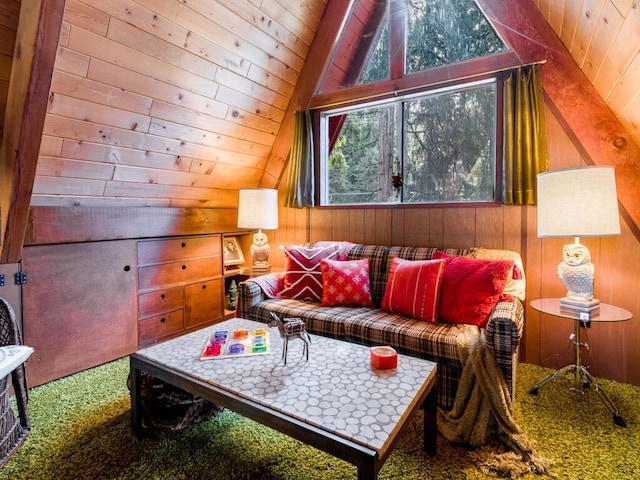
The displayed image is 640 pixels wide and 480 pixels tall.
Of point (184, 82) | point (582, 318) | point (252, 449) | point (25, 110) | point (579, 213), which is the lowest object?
point (252, 449)

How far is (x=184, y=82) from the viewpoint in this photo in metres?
2.43

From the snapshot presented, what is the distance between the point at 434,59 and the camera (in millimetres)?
2779

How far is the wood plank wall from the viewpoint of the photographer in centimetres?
225

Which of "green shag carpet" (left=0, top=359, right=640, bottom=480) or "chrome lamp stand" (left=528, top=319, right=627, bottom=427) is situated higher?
"chrome lamp stand" (left=528, top=319, right=627, bottom=427)

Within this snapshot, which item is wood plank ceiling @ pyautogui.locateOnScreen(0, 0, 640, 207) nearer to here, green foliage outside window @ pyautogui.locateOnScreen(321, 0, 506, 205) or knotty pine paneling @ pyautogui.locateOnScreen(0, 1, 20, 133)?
knotty pine paneling @ pyautogui.locateOnScreen(0, 1, 20, 133)

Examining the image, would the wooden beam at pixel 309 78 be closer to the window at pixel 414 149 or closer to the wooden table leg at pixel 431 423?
the window at pixel 414 149

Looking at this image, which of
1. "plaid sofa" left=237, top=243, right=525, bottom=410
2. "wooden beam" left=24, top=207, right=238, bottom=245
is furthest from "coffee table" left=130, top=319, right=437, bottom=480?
"wooden beam" left=24, top=207, right=238, bottom=245

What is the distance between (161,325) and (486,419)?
8.03 feet

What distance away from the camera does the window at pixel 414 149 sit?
267cm

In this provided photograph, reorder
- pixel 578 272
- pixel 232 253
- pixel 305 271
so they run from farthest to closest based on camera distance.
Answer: pixel 232 253 → pixel 305 271 → pixel 578 272

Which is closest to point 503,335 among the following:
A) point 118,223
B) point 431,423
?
point 431,423

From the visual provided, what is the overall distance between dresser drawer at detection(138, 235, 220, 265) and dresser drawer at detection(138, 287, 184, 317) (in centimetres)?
26

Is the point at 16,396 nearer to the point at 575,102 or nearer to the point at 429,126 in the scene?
the point at 429,126

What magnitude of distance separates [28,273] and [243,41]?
81.5 inches
